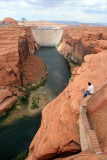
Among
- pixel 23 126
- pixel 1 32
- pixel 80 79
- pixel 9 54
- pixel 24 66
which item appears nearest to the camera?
pixel 80 79

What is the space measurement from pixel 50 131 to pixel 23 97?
48.1ft

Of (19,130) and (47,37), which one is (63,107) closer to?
(19,130)

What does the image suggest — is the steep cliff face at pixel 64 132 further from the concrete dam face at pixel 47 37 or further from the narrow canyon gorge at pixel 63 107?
the concrete dam face at pixel 47 37

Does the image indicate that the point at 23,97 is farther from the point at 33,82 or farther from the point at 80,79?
the point at 80,79

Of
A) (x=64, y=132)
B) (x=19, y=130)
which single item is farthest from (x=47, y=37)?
(x=64, y=132)

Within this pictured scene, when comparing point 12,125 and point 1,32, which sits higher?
point 1,32

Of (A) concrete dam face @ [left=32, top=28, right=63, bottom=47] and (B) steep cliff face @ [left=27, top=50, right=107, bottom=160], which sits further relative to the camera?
(A) concrete dam face @ [left=32, top=28, right=63, bottom=47]

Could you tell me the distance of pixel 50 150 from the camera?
8688 mm

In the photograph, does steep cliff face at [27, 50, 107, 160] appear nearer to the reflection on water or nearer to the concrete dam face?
the reflection on water

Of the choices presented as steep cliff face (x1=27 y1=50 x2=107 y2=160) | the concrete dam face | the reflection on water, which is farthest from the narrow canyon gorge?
the concrete dam face

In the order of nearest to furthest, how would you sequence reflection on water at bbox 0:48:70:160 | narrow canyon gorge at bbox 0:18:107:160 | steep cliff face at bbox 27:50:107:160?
narrow canyon gorge at bbox 0:18:107:160 < steep cliff face at bbox 27:50:107:160 < reflection on water at bbox 0:48:70:160

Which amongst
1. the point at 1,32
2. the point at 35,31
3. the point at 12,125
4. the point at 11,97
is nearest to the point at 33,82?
the point at 11,97

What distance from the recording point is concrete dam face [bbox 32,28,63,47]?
212 ft

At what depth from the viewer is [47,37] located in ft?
217
